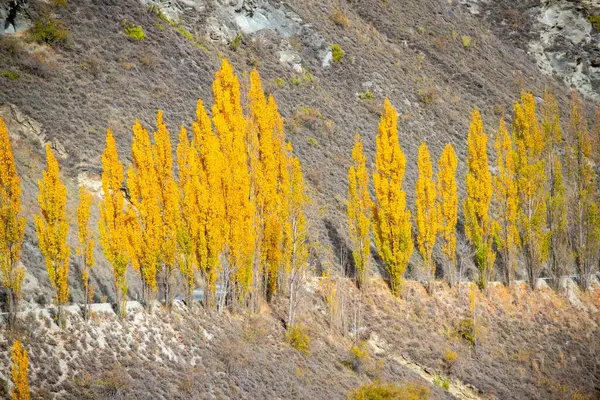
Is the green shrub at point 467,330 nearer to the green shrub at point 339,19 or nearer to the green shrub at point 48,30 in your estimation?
the green shrub at point 48,30

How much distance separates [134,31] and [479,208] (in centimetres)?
2080

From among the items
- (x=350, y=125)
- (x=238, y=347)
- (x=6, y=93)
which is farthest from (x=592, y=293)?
(x=6, y=93)

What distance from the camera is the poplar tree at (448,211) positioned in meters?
Result: 27.5

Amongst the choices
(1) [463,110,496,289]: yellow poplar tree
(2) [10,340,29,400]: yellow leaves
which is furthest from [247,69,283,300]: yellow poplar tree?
(1) [463,110,496,289]: yellow poplar tree

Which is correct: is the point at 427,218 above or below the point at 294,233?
above

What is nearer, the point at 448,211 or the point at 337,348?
the point at 337,348

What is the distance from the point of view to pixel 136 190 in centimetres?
1784

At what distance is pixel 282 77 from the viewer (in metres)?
37.0

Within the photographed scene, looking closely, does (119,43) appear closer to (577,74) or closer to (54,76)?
(54,76)

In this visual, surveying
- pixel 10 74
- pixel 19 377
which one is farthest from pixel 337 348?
pixel 10 74

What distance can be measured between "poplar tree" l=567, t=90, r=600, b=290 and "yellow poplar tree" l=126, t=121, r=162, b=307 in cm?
2546

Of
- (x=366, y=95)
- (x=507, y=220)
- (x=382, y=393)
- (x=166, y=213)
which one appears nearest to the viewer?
(x=382, y=393)

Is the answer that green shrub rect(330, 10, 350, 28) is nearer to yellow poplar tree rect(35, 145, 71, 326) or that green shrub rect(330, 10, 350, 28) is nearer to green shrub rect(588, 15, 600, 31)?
green shrub rect(588, 15, 600, 31)

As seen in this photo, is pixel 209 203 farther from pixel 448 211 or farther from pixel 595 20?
pixel 595 20
